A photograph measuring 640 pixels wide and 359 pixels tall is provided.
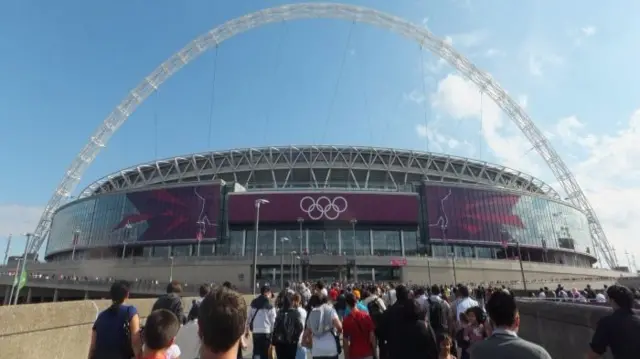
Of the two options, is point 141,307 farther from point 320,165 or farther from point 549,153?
point 549,153

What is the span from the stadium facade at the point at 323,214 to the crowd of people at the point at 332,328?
180 ft

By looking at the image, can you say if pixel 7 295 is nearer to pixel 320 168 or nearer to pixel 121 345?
pixel 320 168

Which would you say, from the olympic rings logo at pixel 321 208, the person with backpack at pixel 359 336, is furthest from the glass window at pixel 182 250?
the person with backpack at pixel 359 336

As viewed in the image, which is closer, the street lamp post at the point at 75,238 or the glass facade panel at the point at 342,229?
the glass facade panel at the point at 342,229

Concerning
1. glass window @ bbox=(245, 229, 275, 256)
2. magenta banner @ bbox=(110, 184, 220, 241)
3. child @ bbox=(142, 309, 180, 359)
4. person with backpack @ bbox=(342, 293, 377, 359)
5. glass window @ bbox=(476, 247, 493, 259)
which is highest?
magenta banner @ bbox=(110, 184, 220, 241)

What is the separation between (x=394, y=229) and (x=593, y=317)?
228ft

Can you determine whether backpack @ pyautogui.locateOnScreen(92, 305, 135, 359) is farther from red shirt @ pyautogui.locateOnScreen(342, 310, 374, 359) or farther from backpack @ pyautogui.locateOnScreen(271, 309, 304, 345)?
red shirt @ pyautogui.locateOnScreen(342, 310, 374, 359)

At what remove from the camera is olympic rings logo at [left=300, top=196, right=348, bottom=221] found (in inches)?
2803

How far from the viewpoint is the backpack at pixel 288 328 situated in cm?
729

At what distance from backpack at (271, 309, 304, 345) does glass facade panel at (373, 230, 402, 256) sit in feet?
217

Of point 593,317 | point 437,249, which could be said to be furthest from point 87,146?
point 593,317

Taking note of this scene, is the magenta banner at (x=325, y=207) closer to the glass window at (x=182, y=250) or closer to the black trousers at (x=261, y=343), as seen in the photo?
the glass window at (x=182, y=250)

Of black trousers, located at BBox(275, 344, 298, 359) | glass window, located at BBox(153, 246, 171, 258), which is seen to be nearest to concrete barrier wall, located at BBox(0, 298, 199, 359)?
black trousers, located at BBox(275, 344, 298, 359)

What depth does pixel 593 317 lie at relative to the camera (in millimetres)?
6496
